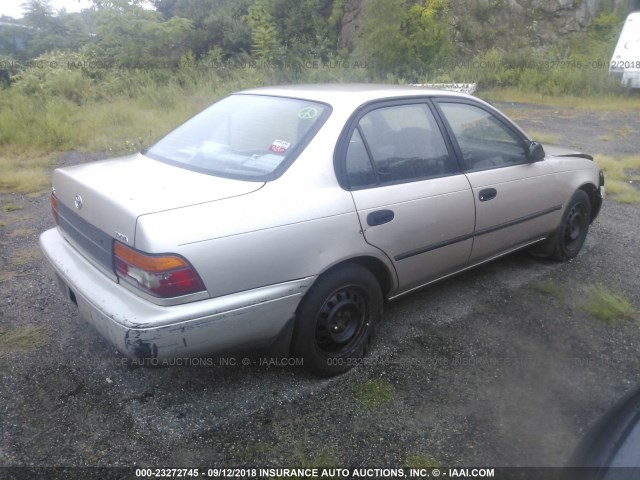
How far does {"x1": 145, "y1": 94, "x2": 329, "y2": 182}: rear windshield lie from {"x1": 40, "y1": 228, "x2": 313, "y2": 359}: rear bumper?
0.67 metres

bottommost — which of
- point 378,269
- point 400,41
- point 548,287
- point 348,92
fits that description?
point 548,287

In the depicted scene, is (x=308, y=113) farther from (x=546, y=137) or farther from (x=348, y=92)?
(x=546, y=137)

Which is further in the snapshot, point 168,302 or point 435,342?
point 435,342

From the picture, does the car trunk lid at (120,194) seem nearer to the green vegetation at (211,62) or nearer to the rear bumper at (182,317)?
the rear bumper at (182,317)

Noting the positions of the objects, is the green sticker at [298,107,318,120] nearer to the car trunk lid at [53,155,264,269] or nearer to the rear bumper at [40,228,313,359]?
the car trunk lid at [53,155,264,269]

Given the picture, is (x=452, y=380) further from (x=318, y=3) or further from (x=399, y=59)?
(x=318, y=3)

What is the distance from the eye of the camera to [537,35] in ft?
64.7

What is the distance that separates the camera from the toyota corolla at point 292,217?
257cm

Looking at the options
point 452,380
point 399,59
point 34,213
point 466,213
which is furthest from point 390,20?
point 452,380

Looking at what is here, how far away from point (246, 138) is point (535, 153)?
2184mm

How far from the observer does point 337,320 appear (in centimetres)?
318

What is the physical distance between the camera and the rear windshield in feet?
10.1

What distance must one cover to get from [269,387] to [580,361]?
6.17 ft

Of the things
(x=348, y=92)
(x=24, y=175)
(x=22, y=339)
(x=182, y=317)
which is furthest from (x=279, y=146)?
(x=24, y=175)
